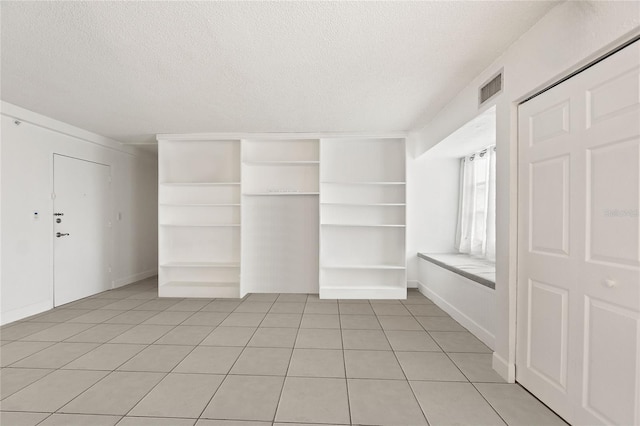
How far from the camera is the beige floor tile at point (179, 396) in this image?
2055 mm

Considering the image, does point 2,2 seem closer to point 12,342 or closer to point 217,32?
point 217,32

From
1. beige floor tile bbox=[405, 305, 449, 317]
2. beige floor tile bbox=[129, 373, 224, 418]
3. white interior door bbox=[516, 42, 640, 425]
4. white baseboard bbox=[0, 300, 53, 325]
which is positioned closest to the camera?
white interior door bbox=[516, 42, 640, 425]

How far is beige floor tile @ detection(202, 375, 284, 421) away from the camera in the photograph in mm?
2031

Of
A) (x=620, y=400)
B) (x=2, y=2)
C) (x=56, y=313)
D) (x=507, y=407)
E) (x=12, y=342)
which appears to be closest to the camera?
(x=620, y=400)

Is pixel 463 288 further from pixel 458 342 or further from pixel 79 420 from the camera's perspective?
pixel 79 420

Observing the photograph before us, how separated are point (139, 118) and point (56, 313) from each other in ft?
9.17

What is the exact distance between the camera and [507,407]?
2.10m

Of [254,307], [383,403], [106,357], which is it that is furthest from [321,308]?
[106,357]

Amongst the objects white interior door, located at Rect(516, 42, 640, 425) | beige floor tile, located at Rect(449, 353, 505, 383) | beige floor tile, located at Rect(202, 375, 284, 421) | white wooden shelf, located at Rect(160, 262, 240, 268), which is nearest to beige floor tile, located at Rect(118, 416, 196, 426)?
beige floor tile, located at Rect(202, 375, 284, 421)

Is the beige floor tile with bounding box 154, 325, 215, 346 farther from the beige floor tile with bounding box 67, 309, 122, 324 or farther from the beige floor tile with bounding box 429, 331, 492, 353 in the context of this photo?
the beige floor tile with bounding box 429, 331, 492, 353

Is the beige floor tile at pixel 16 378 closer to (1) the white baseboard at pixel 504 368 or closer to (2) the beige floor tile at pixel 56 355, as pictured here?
(2) the beige floor tile at pixel 56 355

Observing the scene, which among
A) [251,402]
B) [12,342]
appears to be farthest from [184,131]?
[251,402]

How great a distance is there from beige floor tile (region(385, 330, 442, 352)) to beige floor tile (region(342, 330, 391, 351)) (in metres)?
0.08

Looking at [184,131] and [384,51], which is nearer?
[384,51]
